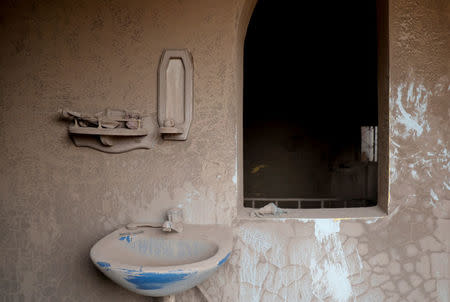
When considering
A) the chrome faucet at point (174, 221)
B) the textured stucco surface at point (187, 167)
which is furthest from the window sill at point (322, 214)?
the chrome faucet at point (174, 221)

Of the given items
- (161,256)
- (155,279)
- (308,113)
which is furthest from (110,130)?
(308,113)

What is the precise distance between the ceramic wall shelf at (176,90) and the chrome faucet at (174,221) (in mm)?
479

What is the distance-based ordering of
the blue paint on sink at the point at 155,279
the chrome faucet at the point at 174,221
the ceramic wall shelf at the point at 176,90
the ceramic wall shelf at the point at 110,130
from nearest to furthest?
the blue paint on sink at the point at 155,279 → the chrome faucet at the point at 174,221 → the ceramic wall shelf at the point at 110,130 → the ceramic wall shelf at the point at 176,90

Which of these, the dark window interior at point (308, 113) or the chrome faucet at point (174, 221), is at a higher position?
the dark window interior at point (308, 113)

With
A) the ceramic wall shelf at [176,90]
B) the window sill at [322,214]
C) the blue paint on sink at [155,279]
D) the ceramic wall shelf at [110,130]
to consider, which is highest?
the ceramic wall shelf at [176,90]

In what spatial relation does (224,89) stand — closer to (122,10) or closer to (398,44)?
(122,10)

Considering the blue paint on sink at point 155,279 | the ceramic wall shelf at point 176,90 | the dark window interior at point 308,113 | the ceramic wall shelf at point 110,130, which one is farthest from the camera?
the dark window interior at point 308,113

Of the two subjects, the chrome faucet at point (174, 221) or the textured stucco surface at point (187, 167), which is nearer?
Result: the chrome faucet at point (174, 221)

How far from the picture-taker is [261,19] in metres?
5.30

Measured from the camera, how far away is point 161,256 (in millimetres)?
1816

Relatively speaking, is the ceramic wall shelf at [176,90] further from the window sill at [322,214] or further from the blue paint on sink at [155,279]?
the blue paint on sink at [155,279]

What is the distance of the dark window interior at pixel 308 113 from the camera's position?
550 cm

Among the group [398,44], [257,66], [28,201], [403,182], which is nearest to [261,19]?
[257,66]

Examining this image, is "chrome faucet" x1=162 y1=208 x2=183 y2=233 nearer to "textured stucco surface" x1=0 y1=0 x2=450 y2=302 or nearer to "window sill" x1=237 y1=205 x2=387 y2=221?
"textured stucco surface" x1=0 y1=0 x2=450 y2=302
